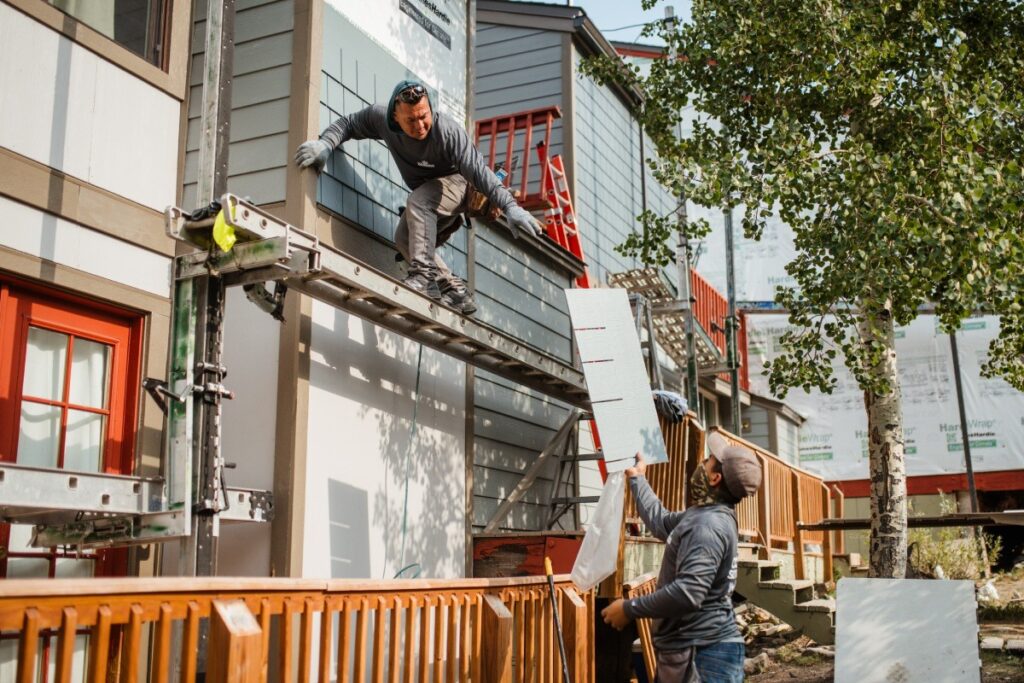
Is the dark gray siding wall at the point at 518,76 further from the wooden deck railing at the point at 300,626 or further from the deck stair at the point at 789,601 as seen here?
the wooden deck railing at the point at 300,626

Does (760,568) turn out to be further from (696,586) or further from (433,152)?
(696,586)

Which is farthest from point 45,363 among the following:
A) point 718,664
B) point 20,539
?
point 718,664

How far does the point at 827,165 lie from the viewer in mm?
8969

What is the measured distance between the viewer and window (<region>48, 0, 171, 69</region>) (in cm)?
586

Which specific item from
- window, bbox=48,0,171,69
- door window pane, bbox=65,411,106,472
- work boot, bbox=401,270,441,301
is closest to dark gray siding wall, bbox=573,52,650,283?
work boot, bbox=401,270,441,301

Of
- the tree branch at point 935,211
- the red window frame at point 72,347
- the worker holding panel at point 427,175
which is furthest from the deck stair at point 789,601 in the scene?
the red window frame at point 72,347

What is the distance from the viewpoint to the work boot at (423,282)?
6.80m

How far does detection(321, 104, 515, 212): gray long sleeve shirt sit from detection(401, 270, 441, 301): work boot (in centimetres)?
74

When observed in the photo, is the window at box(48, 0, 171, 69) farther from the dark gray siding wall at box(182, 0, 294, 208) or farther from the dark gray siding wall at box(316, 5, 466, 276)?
the dark gray siding wall at box(316, 5, 466, 276)

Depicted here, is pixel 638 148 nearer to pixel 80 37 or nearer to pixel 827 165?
pixel 827 165

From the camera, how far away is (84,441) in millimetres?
5500

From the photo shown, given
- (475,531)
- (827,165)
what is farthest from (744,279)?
(475,531)

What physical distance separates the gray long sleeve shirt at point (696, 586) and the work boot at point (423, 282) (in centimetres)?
310

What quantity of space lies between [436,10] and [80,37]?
138 inches
